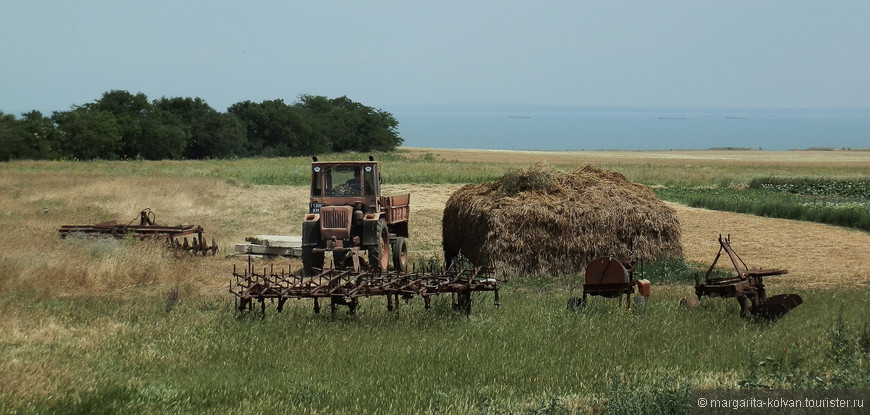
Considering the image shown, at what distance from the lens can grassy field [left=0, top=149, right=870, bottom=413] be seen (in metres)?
8.62

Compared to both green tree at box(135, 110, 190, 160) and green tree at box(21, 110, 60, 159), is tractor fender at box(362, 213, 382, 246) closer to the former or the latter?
green tree at box(21, 110, 60, 159)

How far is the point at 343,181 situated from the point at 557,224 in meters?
4.50

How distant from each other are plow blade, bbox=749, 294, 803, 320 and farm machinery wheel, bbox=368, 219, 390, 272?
7.34 metres

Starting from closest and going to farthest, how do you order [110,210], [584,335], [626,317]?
[584,335] < [626,317] < [110,210]

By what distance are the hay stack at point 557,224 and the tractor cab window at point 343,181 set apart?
2.56m

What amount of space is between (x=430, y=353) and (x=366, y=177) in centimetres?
830

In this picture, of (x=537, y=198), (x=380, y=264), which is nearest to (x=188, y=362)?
(x=380, y=264)

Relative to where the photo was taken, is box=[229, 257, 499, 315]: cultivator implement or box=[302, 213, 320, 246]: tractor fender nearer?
box=[229, 257, 499, 315]: cultivator implement

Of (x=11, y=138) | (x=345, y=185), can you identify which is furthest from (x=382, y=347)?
(x=11, y=138)

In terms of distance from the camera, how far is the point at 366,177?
1842 cm

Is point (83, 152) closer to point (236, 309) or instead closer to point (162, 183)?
point (162, 183)

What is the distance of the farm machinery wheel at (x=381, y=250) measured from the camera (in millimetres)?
17719

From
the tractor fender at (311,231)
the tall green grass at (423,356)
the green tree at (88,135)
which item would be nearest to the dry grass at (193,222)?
the tractor fender at (311,231)

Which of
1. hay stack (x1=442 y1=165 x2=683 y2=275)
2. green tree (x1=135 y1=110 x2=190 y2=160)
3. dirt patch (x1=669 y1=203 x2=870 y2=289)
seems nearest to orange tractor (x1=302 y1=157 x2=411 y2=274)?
hay stack (x1=442 y1=165 x2=683 y2=275)
